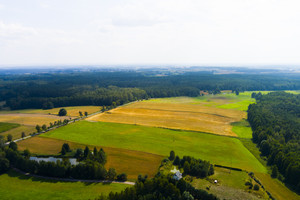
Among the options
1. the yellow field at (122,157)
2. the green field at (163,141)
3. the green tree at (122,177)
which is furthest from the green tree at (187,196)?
the green field at (163,141)

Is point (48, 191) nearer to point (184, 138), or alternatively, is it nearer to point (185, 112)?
point (184, 138)

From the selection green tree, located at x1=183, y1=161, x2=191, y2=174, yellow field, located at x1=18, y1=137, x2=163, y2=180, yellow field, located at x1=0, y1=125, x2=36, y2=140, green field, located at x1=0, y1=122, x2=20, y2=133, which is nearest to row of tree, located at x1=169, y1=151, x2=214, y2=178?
green tree, located at x1=183, y1=161, x2=191, y2=174

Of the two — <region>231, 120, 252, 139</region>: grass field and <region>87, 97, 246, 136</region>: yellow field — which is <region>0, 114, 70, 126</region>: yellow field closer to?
<region>87, 97, 246, 136</region>: yellow field

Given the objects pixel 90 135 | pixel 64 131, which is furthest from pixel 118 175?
pixel 64 131

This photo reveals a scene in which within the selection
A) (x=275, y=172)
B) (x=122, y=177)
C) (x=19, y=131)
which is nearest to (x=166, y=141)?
(x=122, y=177)

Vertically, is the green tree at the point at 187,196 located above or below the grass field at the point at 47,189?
above

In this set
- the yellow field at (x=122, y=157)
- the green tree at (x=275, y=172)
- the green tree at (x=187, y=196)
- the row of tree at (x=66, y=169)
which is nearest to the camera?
the green tree at (x=187, y=196)

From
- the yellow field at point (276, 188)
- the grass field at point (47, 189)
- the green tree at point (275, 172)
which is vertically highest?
the green tree at point (275, 172)

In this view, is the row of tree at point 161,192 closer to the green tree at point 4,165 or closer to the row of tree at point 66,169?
the row of tree at point 66,169
